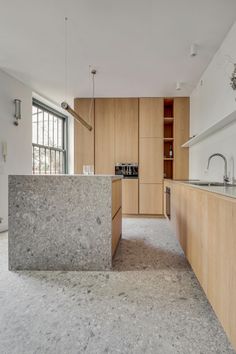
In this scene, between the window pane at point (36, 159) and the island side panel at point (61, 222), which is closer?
the island side panel at point (61, 222)

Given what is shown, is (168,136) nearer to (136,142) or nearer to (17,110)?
(136,142)

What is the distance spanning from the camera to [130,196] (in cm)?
512

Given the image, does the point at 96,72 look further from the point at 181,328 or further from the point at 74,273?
the point at 181,328

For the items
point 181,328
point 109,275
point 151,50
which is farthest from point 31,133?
Result: point 181,328

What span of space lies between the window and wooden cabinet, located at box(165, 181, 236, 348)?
155 inches

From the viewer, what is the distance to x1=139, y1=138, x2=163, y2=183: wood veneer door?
5.09m

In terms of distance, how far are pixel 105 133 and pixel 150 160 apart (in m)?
1.11

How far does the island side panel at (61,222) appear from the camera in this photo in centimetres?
234

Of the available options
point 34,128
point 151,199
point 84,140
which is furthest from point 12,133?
point 151,199

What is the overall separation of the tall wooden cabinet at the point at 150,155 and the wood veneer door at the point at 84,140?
104cm

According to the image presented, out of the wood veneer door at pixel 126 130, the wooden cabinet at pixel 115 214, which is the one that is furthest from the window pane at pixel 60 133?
the wooden cabinet at pixel 115 214

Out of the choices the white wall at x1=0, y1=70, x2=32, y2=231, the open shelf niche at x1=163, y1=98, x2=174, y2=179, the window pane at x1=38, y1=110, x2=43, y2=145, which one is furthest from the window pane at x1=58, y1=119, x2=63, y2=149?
the open shelf niche at x1=163, y1=98, x2=174, y2=179

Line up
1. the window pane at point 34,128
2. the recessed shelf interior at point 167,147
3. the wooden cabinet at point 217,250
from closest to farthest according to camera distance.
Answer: the wooden cabinet at point 217,250 < the window pane at point 34,128 < the recessed shelf interior at point 167,147

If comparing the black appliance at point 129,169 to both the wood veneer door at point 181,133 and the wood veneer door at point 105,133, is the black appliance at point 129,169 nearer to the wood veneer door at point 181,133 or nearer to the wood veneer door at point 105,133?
the wood veneer door at point 105,133
